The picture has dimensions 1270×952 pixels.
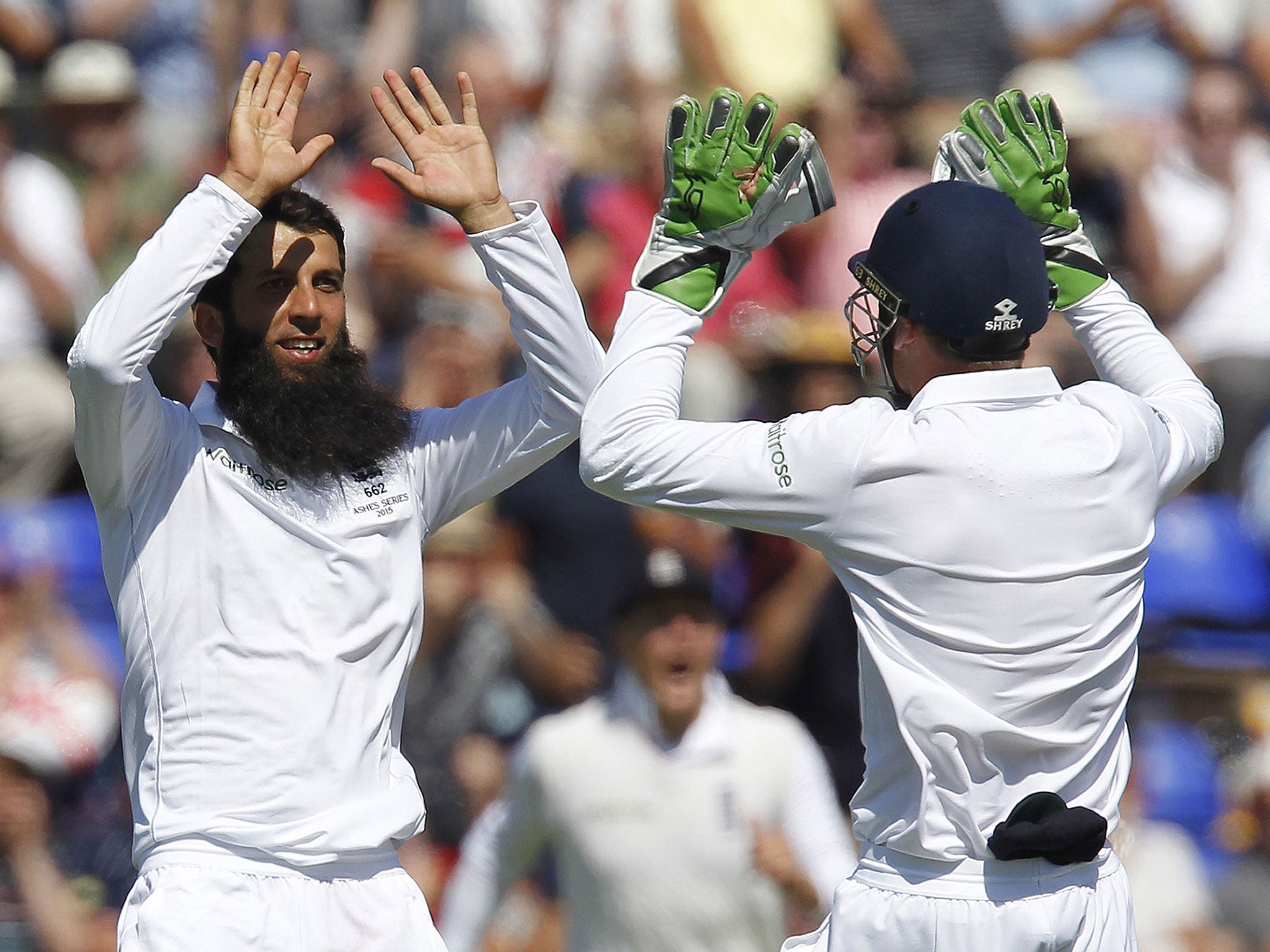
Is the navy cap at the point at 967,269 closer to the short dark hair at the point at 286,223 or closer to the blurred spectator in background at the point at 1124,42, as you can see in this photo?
the short dark hair at the point at 286,223

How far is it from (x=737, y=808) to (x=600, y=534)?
142cm

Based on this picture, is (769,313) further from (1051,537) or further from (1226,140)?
(1051,537)

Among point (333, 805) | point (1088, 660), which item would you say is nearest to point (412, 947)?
point (333, 805)

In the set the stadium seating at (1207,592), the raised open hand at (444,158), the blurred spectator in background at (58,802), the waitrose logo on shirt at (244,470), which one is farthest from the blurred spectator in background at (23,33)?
the stadium seating at (1207,592)

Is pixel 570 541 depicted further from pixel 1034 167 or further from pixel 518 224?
pixel 1034 167

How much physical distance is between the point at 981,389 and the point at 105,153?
543 cm

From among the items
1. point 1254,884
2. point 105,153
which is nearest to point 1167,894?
point 1254,884

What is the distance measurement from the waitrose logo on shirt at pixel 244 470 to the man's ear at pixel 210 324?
0.87 feet

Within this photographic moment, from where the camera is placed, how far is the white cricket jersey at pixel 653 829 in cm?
523

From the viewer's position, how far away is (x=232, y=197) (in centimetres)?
319

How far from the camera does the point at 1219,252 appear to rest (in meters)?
7.37

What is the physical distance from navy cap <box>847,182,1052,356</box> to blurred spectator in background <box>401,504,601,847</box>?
3302 mm

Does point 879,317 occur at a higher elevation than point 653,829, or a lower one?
higher

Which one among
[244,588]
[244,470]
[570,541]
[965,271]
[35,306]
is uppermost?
[965,271]
